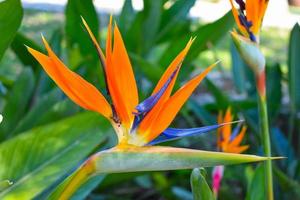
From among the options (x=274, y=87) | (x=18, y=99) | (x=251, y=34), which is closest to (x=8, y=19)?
(x=251, y=34)

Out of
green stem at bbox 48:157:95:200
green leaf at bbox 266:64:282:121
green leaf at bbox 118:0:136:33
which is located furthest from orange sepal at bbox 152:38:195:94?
green leaf at bbox 266:64:282:121

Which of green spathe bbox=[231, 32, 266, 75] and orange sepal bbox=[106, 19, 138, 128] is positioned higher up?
orange sepal bbox=[106, 19, 138, 128]

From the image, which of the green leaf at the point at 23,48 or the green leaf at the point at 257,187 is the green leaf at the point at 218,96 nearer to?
the green leaf at the point at 23,48

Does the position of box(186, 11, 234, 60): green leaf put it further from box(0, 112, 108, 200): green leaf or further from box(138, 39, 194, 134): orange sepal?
Result: box(138, 39, 194, 134): orange sepal

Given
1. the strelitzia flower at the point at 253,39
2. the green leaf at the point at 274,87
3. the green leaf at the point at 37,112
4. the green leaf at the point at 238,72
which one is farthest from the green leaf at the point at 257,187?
the green leaf at the point at 238,72

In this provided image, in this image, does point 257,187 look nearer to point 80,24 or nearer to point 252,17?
point 252,17
